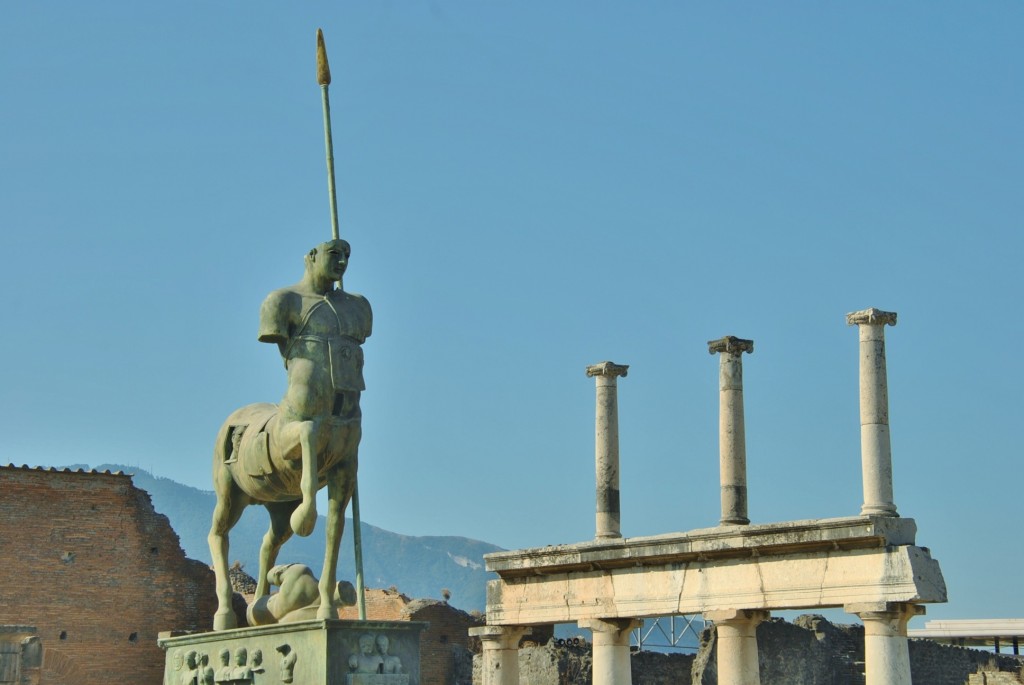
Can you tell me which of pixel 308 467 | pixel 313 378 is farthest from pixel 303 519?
pixel 313 378

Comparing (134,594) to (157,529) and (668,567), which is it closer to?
(157,529)

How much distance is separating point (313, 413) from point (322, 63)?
2.61 metres

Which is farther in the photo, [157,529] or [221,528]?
[157,529]

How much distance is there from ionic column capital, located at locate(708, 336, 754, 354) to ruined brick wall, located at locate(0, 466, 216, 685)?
13881 millimetres

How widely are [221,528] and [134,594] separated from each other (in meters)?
22.0

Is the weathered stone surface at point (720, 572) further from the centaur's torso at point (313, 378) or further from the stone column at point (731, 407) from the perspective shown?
the centaur's torso at point (313, 378)

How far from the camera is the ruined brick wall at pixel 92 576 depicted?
31.5m

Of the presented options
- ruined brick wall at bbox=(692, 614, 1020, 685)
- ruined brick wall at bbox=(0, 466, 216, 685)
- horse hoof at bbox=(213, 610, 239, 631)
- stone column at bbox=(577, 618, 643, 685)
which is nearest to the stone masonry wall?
ruined brick wall at bbox=(692, 614, 1020, 685)

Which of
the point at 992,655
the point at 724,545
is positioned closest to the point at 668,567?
the point at 724,545

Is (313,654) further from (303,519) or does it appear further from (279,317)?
(279,317)

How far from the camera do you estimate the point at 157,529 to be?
33.2 m

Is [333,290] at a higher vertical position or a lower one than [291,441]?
higher

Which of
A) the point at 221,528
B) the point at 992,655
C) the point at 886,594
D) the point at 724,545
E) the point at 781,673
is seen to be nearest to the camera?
the point at 221,528

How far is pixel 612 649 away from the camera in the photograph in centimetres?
2455
